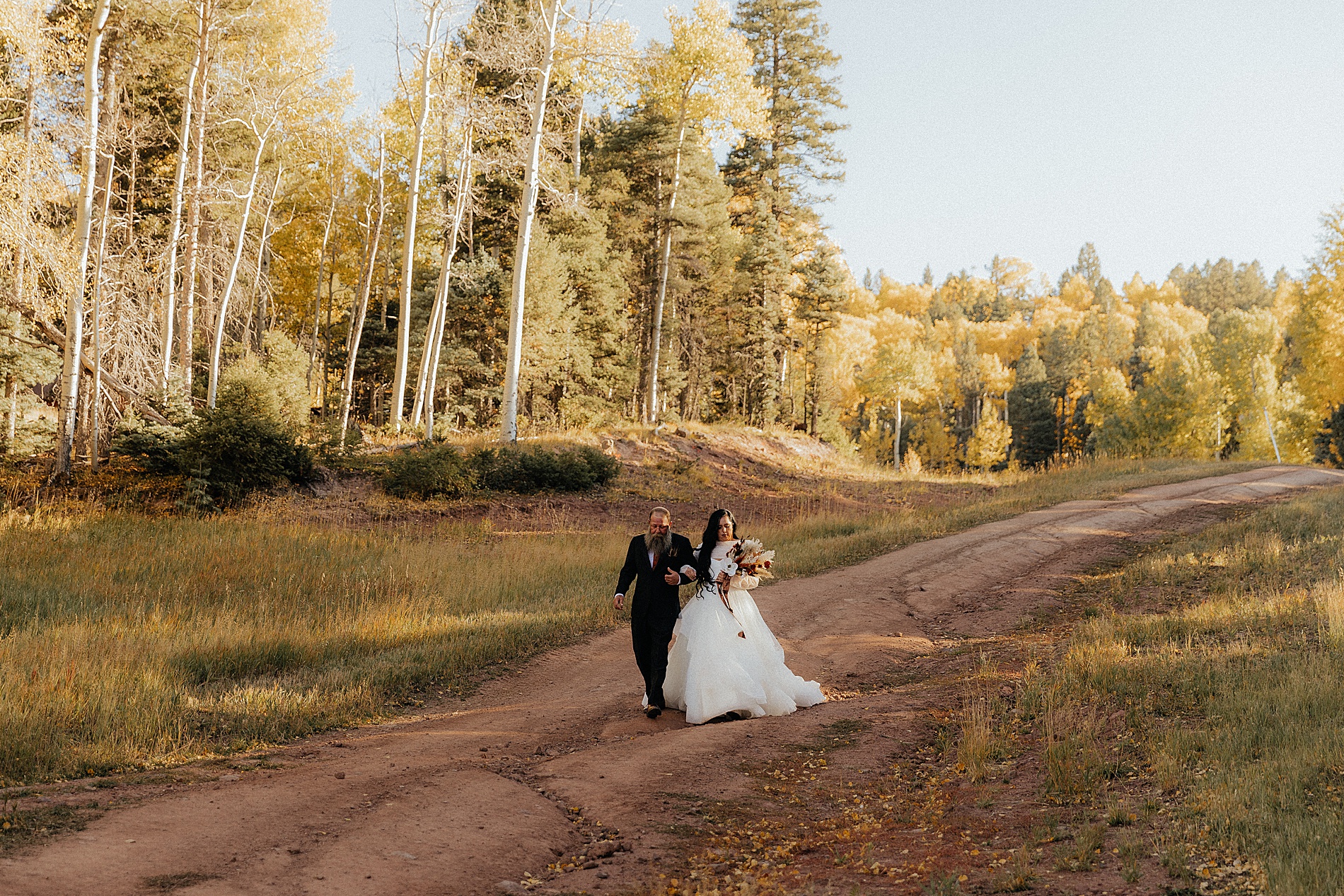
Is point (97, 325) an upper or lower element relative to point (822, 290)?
lower

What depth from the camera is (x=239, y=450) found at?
17.6 meters

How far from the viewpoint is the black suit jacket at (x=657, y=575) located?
8.37 metres

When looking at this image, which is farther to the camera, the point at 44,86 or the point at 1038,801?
the point at 44,86

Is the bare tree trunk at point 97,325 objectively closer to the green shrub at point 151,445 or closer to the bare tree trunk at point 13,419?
the green shrub at point 151,445

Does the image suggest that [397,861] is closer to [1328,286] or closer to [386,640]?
[386,640]

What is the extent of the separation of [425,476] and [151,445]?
18.1 ft

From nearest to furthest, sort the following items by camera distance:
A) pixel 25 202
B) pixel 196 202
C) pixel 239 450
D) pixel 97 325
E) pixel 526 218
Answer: pixel 25 202
pixel 97 325
pixel 239 450
pixel 196 202
pixel 526 218

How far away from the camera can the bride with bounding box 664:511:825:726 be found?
788cm

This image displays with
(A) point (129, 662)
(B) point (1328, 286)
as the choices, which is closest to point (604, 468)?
(A) point (129, 662)

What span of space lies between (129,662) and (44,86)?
50.9 feet

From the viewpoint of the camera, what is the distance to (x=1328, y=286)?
126 feet

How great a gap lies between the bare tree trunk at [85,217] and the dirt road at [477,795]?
467 inches

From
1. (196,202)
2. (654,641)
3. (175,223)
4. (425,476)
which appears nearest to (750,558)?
(654,641)

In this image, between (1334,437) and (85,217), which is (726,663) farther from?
(1334,437)
